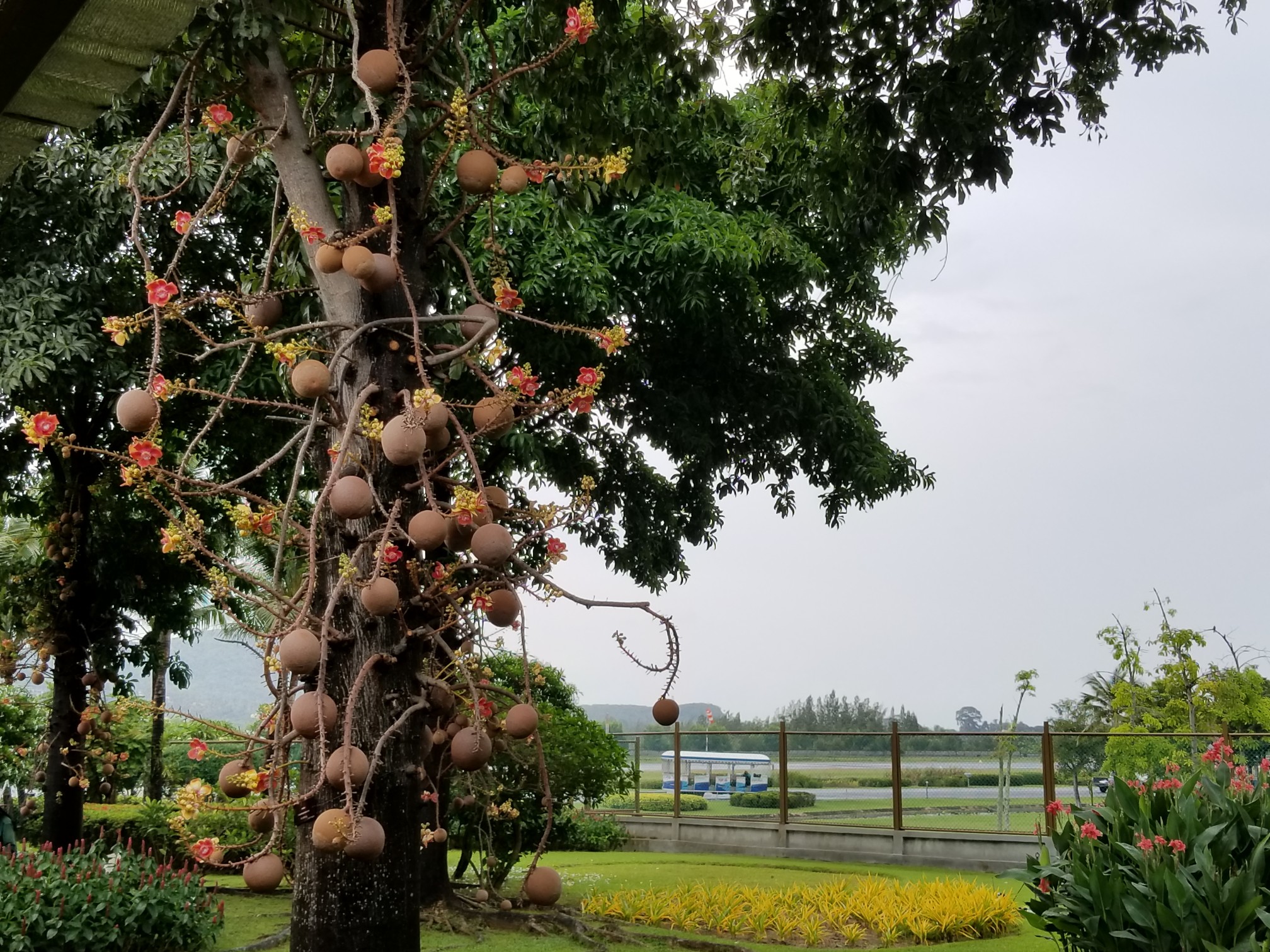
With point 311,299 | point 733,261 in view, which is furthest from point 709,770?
point 311,299

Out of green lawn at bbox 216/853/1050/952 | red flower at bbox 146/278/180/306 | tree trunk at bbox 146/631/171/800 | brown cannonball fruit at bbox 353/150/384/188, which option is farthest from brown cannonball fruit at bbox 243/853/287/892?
tree trunk at bbox 146/631/171/800

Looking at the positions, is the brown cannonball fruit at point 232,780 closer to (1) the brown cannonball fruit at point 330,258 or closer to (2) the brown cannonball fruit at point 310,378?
(2) the brown cannonball fruit at point 310,378

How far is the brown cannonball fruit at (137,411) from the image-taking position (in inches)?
89.9

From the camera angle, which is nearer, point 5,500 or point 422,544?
point 422,544

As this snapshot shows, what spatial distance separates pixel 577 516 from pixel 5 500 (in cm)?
1072

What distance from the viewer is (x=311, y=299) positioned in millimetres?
6082

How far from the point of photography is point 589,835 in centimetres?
1480

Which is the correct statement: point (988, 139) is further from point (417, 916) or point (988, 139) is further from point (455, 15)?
point (417, 916)

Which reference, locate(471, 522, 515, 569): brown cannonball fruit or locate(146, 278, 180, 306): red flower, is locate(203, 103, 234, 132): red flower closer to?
locate(146, 278, 180, 306): red flower

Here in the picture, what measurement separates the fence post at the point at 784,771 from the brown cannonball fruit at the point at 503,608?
12.3 meters

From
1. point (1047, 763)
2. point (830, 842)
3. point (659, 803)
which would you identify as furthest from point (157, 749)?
point (1047, 763)

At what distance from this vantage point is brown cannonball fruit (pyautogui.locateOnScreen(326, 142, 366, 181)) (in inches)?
96.0

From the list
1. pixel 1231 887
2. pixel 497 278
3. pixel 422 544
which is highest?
pixel 497 278

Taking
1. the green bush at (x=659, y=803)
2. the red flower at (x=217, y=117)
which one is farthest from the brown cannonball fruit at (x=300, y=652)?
the green bush at (x=659, y=803)
